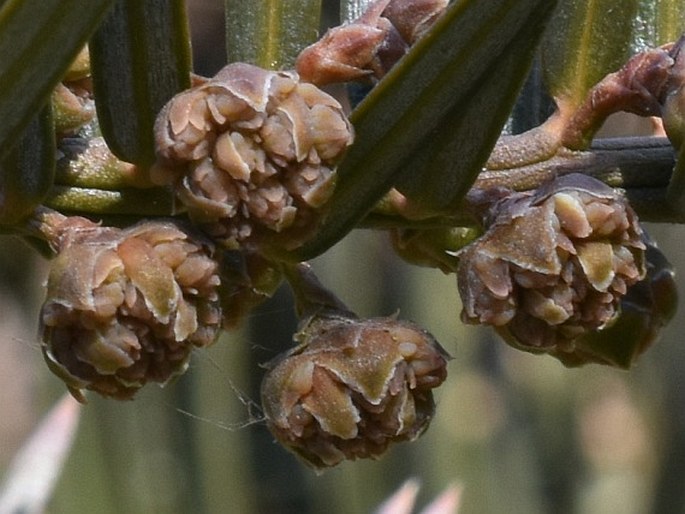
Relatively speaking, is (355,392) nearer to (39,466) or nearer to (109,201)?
(109,201)

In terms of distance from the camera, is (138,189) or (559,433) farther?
(559,433)

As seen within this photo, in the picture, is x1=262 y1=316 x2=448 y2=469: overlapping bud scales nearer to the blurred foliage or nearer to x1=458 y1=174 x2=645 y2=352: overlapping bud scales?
x1=458 y1=174 x2=645 y2=352: overlapping bud scales

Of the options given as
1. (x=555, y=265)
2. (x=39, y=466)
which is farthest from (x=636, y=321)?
(x=39, y=466)

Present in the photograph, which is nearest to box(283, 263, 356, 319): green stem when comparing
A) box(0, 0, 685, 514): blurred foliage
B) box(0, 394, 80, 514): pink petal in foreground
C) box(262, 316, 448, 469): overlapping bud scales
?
box(262, 316, 448, 469): overlapping bud scales

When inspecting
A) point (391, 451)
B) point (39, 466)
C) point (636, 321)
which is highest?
point (636, 321)

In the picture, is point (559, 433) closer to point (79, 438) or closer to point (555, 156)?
point (79, 438)

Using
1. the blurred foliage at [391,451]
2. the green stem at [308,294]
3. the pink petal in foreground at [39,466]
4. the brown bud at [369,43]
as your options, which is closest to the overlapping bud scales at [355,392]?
the green stem at [308,294]

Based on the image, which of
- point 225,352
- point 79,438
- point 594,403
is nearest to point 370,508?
point 225,352
